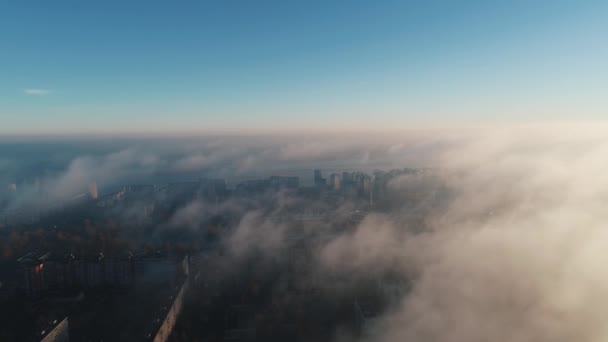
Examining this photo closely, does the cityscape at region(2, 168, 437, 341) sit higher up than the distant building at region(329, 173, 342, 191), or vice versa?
the distant building at region(329, 173, 342, 191)

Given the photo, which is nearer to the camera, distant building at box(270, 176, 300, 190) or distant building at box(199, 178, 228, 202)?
distant building at box(199, 178, 228, 202)

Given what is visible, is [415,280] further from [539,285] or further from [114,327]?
[114,327]

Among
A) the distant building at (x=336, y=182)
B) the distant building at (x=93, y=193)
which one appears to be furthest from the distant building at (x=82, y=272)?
the distant building at (x=336, y=182)

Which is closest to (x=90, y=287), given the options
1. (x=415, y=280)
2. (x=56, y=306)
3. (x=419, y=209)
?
(x=56, y=306)

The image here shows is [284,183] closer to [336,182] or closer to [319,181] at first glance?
[319,181]

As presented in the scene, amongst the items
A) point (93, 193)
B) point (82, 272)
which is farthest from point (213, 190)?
point (82, 272)

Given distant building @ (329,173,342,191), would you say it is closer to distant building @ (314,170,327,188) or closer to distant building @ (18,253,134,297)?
distant building @ (314,170,327,188)

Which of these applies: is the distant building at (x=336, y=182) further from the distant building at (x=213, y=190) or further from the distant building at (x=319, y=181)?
the distant building at (x=213, y=190)

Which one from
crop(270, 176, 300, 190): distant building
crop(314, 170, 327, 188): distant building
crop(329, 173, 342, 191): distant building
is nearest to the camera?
crop(270, 176, 300, 190): distant building

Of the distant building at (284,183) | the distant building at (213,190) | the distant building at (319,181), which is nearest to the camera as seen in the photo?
the distant building at (213,190)

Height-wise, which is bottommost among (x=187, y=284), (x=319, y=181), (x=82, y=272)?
(x=187, y=284)

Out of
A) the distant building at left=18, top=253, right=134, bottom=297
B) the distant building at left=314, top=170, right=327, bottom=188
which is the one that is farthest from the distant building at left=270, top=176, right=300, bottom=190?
the distant building at left=18, top=253, right=134, bottom=297
